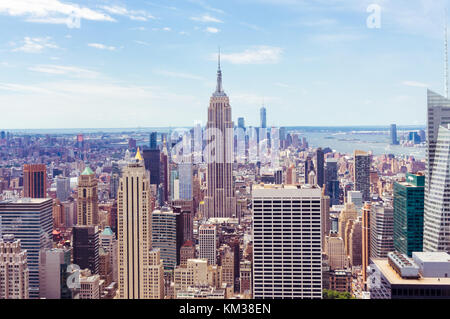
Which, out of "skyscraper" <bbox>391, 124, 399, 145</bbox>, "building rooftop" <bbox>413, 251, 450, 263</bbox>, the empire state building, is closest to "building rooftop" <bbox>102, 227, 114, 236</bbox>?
the empire state building

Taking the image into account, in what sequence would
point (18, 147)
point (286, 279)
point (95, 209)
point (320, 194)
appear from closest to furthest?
point (18, 147) < point (286, 279) < point (320, 194) < point (95, 209)

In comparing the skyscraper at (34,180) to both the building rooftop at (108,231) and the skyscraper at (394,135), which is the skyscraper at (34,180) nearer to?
the building rooftop at (108,231)

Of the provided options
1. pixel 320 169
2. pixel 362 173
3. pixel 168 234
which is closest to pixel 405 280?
pixel 362 173

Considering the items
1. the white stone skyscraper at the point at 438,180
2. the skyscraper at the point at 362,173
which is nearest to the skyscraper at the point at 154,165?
the skyscraper at the point at 362,173

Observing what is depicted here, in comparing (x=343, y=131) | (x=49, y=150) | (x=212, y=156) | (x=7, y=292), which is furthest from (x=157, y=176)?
(x=343, y=131)

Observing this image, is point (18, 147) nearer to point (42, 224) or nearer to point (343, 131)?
point (42, 224)
